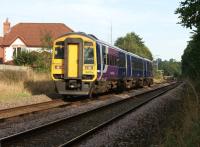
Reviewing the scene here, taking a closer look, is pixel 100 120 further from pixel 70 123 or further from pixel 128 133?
pixel 128 133

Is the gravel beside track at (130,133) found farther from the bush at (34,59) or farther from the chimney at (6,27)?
the chimney at (6,27)

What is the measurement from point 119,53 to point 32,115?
1480 cm

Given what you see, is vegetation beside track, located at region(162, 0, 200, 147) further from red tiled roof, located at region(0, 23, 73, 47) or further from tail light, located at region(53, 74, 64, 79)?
red tiled roof, located at region(0, 23, 73, 47)

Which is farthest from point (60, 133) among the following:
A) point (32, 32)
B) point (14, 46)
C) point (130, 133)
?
point (32, 32)

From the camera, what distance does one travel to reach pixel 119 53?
28.4 m

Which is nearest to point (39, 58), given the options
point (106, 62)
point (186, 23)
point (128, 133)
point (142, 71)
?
point (142, 71)

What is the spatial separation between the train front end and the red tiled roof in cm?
5023

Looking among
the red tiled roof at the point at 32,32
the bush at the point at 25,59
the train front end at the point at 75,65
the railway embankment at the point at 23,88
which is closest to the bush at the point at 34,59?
the bush at the point at 25,59

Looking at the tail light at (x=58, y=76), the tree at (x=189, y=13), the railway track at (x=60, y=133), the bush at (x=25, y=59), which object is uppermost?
the tree at (x=189, y=13)

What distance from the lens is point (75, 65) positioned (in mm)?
21266

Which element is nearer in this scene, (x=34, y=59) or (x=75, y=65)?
(x=75, y=65)

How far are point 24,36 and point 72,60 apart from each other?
5417 cm

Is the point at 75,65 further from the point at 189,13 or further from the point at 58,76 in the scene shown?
the point at 189,13

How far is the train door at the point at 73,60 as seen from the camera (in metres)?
21.2
